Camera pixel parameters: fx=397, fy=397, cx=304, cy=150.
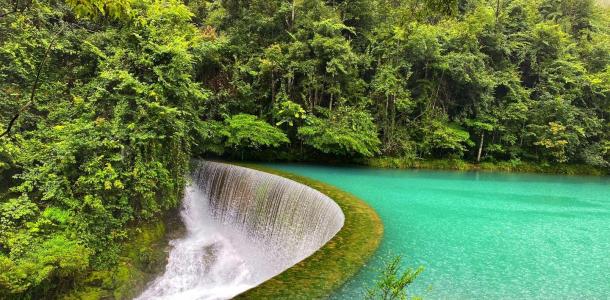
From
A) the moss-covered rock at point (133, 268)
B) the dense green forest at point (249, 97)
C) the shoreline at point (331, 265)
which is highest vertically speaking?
the dense green forest at point (249, 97)

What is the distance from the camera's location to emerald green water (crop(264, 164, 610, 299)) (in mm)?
4383

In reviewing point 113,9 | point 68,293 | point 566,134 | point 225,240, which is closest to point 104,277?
point 68,293

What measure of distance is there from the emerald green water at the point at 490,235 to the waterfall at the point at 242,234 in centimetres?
141

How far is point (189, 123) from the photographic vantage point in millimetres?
8852

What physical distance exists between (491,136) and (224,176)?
12.4 m

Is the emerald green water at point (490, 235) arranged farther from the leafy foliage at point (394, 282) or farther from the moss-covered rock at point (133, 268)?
the moss-covered rock at point (133, 268)

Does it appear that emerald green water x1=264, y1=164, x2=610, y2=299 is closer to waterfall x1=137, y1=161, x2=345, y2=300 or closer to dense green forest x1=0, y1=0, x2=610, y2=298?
waterfall x1=137, y1=161, x2=345, y2=300

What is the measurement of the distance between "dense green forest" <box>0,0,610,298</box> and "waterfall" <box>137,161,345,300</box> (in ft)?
3.55

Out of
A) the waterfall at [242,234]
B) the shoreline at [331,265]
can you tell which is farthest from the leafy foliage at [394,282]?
the waterfall at [242,234]

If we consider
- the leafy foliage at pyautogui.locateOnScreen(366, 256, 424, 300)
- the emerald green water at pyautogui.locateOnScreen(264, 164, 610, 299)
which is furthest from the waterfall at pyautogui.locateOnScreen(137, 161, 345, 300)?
the leafy foliage at pyautogui.locateOnScreen(366, 256, 424, 300)

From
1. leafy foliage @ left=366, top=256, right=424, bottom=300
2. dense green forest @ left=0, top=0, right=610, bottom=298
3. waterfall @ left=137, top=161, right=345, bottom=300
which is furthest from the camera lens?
waterfall @ left=137, top=161, right=345, bottom=300

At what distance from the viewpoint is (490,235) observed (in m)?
6.61

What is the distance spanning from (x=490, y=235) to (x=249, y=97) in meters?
10.1

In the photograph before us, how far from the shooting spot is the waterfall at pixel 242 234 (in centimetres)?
684
